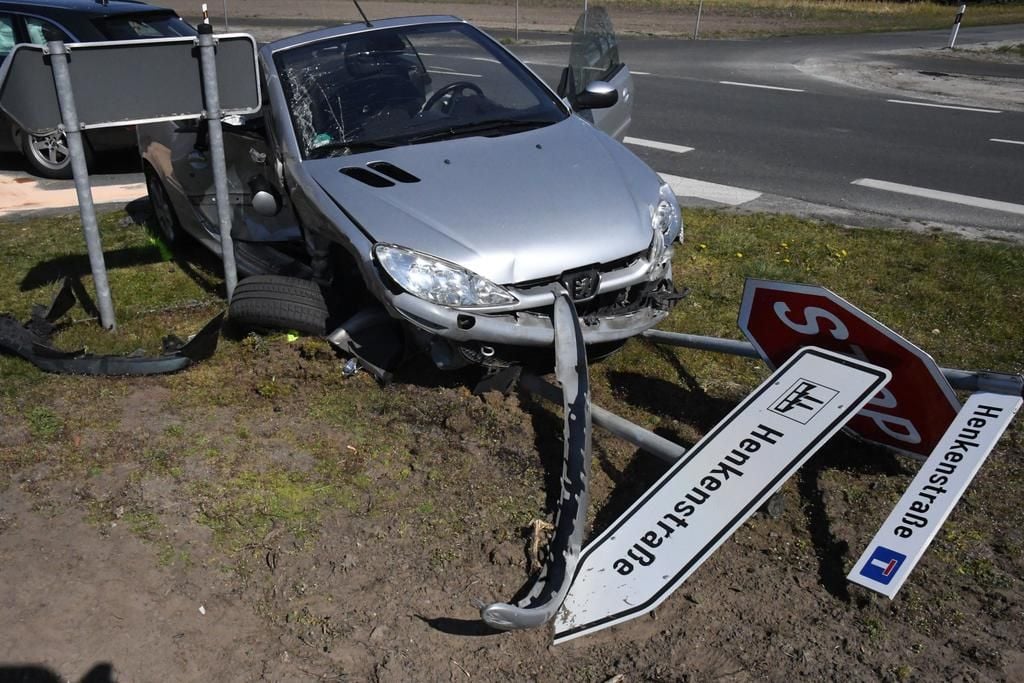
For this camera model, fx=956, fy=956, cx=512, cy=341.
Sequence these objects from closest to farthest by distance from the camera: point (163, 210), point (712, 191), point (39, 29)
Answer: point (163, 210)
point (712, 191)
point (39, 29)

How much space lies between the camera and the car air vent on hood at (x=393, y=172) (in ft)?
15.2

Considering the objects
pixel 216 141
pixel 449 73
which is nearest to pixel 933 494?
pixel 449 73

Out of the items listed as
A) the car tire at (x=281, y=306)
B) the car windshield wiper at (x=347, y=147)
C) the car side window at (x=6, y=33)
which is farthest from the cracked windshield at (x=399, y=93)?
the car side window at (x=6, y=33)

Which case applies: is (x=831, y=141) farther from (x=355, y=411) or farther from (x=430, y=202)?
(x=355, y=411)

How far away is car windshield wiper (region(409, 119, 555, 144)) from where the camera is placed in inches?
199

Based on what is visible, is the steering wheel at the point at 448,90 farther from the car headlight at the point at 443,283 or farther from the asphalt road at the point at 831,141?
the asphalt road at the point at 831,141

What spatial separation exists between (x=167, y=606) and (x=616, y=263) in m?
2.36

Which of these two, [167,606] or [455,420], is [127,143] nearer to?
[455,420]

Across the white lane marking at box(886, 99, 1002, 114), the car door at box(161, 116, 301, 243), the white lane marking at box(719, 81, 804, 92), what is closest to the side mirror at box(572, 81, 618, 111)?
the car door at box(161, 116, 301, 243)

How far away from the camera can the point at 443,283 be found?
413cm

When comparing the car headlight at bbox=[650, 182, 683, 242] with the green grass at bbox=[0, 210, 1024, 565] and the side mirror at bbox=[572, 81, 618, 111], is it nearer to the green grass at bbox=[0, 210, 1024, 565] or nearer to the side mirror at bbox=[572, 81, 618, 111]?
the green grass at bbox=[0, 210, 1024, 565]

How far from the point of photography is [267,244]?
18.7 ft

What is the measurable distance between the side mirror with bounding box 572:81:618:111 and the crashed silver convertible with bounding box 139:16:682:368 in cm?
1

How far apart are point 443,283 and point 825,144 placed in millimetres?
7856
